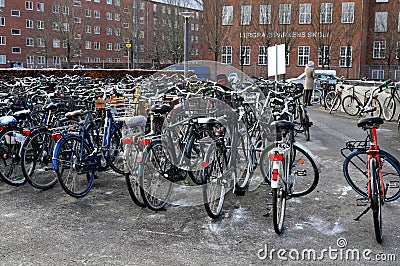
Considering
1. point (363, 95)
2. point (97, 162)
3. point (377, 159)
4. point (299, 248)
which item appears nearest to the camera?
point (299, 248)

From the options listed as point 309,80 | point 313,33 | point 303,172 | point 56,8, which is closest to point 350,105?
point 309,80

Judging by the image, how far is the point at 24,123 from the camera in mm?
7156

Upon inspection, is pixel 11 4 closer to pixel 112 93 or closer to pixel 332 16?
pixel 332 16

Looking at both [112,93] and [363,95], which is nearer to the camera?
[112,93]

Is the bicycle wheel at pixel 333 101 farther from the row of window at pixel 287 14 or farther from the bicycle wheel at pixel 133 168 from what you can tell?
the row of window at pixel 287 14

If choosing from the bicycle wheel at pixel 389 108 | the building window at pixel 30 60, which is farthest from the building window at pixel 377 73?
the building window at pixel 30 60

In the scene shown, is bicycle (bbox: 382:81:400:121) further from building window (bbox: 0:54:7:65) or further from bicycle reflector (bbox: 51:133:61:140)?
building window (bbox: 0:54:7:65)

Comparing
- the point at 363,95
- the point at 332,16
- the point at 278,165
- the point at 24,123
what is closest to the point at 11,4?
the point at 332,16

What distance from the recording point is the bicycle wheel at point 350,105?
1474 centimetres

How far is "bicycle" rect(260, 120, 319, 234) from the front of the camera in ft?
14.8

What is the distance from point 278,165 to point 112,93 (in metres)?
3.75

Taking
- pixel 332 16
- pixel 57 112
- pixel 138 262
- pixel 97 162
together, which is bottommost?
pixel 138 262

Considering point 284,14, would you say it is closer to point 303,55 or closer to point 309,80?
point 303,55

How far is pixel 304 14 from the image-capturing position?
38.6 m
